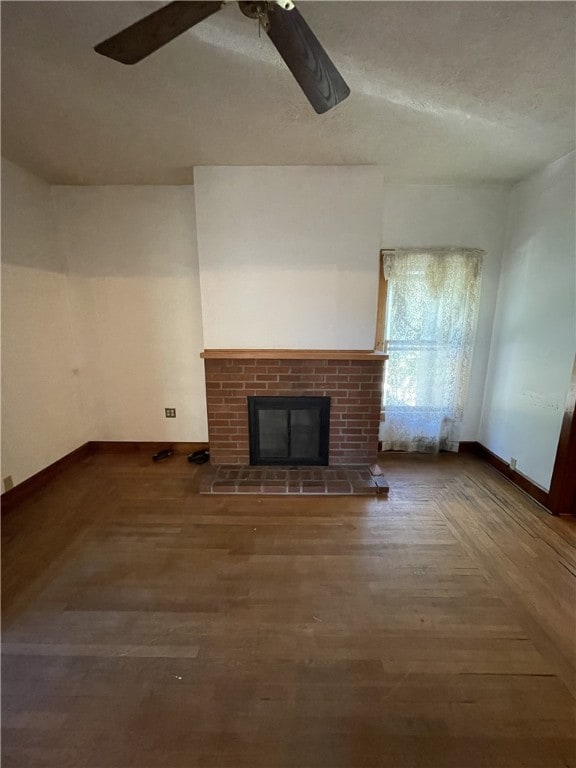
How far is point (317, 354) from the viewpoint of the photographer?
2643mm

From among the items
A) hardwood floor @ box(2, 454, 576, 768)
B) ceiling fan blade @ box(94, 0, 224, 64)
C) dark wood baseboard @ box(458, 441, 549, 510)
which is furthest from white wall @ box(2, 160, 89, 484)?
dark wood baseboard @ box(458, 441, 549, 510)

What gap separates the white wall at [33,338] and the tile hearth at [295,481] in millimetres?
1418

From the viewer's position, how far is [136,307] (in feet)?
9.82

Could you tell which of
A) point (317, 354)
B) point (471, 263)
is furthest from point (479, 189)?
point (317, 354)

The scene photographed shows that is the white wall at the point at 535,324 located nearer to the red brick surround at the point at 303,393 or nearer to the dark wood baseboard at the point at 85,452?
the red brick surround at the point at 303,393

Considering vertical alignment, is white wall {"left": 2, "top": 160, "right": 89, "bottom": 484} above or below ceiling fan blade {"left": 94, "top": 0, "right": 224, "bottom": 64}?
below

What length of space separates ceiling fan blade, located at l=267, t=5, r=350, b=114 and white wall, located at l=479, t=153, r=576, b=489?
6.88 feet

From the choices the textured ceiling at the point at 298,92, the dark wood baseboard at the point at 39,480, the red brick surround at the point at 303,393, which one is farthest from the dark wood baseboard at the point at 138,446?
the textured ceiling at the point at 298,92

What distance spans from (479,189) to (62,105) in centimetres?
315

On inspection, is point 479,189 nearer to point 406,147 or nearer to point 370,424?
point 406,147

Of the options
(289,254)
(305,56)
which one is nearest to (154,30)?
(305,56)

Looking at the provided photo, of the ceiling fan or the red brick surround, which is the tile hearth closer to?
the red brick surround

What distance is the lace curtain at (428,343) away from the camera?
2846mm

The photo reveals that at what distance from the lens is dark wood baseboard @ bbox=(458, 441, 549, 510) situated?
2.39 m
